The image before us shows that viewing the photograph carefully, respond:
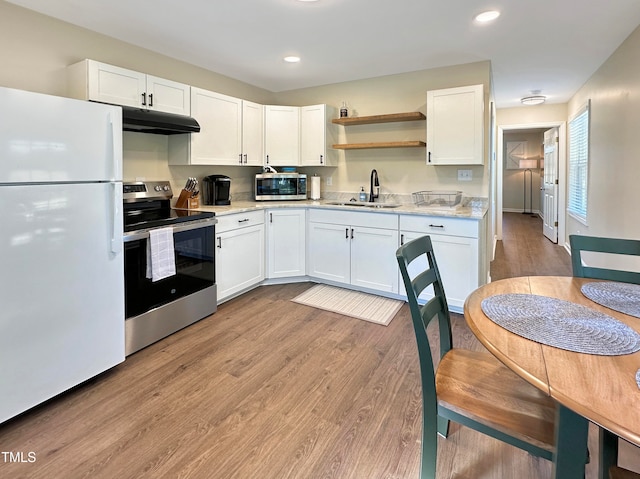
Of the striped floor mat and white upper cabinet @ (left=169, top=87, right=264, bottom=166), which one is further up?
white upper cabinet @ (left=169, top=87, right=264, bottom=166)

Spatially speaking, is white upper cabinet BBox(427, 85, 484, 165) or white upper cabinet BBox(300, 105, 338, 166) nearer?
white upper cabinet BBox(427, 85, 484, 165)

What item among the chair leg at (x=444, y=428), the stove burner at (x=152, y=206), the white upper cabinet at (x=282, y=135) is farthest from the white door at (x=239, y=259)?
the chair leg at (x=444, y=428)

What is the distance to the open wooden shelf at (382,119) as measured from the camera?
12.2 feet

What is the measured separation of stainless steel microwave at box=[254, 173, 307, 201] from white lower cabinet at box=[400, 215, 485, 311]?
1494mm

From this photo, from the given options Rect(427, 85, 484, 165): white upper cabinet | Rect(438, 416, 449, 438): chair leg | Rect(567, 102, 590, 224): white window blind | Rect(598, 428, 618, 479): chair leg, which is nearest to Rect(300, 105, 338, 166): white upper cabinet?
Rect(427, 85, 484, 165): white upper cabinet

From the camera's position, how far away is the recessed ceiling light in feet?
8.40

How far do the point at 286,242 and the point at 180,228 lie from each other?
1.42 meters

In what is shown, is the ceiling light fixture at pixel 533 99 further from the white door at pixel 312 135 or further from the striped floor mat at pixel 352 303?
the striped floor mat at pixel 352 303

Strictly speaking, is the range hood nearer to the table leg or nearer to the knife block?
the knife block

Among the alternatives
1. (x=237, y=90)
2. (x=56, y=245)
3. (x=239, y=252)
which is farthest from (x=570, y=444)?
(x=237, y=90)

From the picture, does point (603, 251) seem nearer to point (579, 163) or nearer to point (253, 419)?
point (253, 419)

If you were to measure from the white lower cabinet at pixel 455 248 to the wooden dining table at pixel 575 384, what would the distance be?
1.89 metres

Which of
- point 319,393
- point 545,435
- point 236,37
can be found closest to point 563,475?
→ point 545,435

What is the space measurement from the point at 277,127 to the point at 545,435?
3.85 meters
